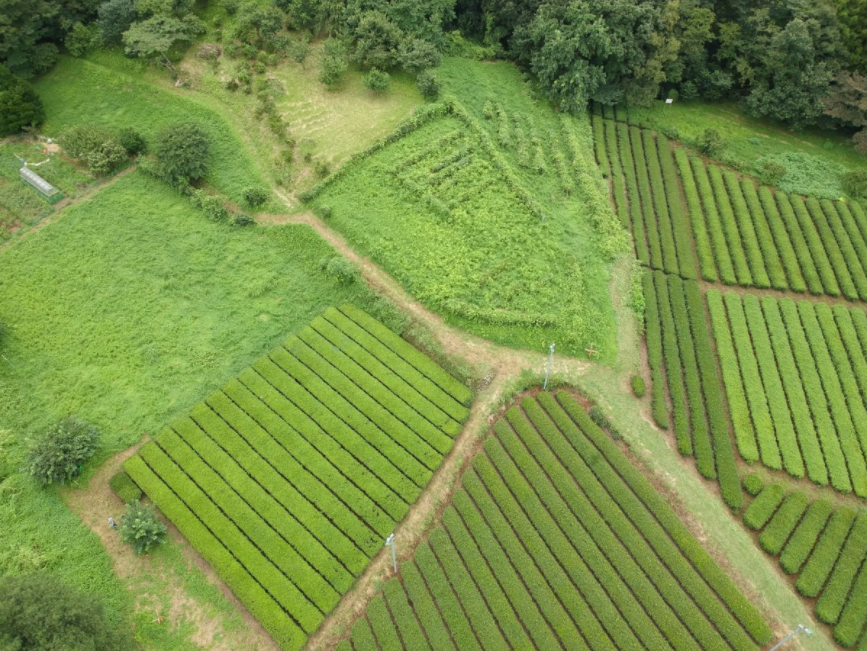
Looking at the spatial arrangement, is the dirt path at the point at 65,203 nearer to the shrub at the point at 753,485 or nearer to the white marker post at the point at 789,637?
the shrub at the point at 753,485

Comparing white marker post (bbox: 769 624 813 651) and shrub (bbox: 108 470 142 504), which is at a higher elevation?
white marker post (bbox: 769 624 813 651)

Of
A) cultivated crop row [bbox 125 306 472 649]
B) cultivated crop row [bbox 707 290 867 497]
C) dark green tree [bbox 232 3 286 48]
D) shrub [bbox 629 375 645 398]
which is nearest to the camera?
cultivated crop row [bbox 125 306 472 649]

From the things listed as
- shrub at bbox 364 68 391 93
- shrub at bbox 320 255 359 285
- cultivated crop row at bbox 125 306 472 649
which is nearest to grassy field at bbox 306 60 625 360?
shrub at bbox 320 255 359 285

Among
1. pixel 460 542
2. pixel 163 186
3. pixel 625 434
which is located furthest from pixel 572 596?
pixel 163 186

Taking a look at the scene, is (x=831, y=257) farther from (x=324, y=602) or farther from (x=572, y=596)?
(x=324, y=602)

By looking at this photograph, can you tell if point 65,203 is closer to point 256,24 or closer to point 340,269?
point 340,269

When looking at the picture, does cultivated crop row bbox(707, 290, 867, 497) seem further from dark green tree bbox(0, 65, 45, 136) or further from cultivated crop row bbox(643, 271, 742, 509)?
dark green tree bbox(0, 65, 45, 136)
